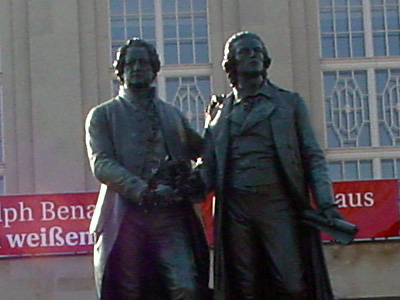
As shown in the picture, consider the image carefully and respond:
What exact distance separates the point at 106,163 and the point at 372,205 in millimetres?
13229

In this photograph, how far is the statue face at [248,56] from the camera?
8.42 metres

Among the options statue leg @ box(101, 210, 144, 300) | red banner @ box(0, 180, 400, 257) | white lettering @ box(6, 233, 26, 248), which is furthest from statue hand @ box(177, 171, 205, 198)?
white lettering @ box(6, 233, 26, 248)

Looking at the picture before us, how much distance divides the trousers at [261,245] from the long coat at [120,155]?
200mm

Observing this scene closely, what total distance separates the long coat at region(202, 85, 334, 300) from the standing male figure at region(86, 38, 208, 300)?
0.14 metres

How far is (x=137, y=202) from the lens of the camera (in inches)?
321

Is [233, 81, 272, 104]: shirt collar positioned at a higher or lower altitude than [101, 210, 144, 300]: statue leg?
higher

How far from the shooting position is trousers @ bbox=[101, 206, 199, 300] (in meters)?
8.26

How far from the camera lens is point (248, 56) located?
8430mm

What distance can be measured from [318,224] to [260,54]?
39.5 inches

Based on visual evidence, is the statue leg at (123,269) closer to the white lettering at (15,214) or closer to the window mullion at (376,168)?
the white lettering at (15,214)

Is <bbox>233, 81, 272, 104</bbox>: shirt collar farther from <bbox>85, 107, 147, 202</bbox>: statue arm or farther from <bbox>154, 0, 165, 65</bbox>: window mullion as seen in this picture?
<bbox>154, 0, 165, 65</bbox>: window mullion

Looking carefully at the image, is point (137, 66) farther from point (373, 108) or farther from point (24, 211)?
point (373, 108)

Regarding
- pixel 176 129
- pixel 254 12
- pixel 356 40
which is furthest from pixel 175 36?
pixel 176 129

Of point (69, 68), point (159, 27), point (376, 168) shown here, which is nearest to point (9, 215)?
point (69, 68)
